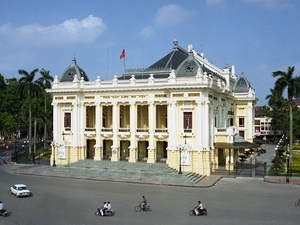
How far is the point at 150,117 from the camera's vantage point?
158 feet

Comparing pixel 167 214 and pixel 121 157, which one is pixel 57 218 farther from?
pixel 121 157

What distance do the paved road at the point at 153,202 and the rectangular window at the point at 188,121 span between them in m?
7.72

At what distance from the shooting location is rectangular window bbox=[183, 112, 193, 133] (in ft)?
150

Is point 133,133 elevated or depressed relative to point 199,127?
depressed

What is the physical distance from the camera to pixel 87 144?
177ft

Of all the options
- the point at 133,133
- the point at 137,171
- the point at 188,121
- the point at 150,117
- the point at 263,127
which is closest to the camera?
the point at 137,171

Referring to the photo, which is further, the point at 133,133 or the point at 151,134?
the point at 133,133

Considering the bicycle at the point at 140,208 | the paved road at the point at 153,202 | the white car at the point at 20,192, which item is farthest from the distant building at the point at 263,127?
the bicycle at the point at 140,208

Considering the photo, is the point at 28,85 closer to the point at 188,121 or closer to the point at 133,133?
the point at 133,133

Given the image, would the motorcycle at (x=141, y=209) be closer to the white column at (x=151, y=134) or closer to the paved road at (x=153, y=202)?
the paved road at (x=153, y=202)

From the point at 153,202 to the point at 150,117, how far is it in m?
18.6

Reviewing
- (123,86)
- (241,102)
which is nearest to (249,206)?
(123,86)

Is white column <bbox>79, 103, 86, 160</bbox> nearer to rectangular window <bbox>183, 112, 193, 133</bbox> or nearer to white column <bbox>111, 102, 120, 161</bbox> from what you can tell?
white column <bbox>111, 102, 120, 161</bbox>

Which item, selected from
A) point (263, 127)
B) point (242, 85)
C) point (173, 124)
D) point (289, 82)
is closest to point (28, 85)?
point (173, 124)
